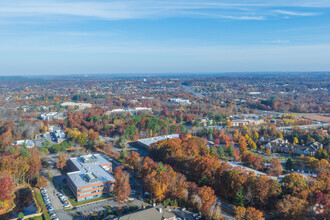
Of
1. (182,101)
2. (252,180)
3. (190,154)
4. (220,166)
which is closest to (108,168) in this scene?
(190,154)

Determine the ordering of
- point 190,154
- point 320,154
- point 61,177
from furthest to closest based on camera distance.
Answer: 1. point 320,154
2. point 190,154
3. point 61,177

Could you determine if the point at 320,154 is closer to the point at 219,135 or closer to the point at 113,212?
the point at 219,135

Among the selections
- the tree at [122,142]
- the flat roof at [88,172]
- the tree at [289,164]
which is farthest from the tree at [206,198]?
the tree at [122,142]

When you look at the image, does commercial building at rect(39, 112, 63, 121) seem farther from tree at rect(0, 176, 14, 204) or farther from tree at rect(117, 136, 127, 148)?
tree at rect(0, 176, 14, 204)

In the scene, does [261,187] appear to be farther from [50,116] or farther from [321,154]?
[50,116]

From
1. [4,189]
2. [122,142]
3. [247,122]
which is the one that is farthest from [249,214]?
[247,122]

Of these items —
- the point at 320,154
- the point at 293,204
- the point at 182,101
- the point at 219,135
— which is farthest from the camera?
the point at 182,101
